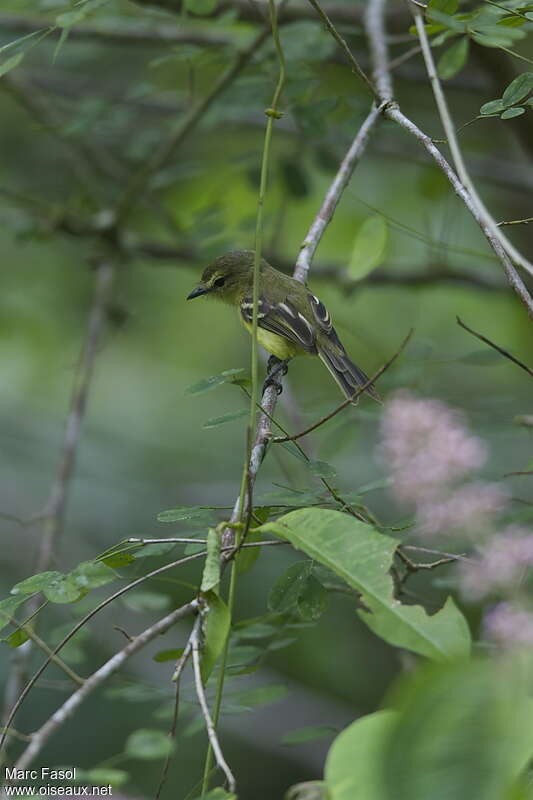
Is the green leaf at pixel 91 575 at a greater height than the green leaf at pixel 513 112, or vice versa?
the green leaf at pixel 513 112

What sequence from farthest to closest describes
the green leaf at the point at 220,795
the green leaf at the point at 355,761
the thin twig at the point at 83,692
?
the green leaf at the point at 220,795 < the thin twig at the point at 83,692 < the green leaf at the point at 355,761

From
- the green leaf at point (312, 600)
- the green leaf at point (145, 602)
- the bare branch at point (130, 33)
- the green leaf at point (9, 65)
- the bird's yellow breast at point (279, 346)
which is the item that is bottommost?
the green leaf at point (312, 600)

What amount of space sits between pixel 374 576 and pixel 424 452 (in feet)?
0.97

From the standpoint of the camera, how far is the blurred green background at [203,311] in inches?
163

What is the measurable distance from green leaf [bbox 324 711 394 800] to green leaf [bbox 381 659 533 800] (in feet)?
0.66

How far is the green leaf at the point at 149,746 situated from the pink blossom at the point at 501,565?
51 cm

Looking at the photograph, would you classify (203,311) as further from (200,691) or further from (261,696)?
(200,691)

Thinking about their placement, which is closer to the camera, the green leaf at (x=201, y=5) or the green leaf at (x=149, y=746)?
the green leaf at (x=149, y=746)

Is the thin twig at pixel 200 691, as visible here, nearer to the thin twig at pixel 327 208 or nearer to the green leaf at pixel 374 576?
the green leaf at pixel 374 576

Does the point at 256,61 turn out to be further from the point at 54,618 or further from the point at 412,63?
the point at 54,618

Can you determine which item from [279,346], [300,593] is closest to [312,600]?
[300,593]

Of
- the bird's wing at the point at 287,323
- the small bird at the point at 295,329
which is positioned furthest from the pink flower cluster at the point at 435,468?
the bird's wing at the point at 287,323

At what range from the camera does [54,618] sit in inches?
205

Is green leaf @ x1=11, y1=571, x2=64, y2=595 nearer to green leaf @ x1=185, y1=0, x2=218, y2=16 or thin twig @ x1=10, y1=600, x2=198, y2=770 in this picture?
thin twig @ x1=10, y1=600, x2=198, y2=770
